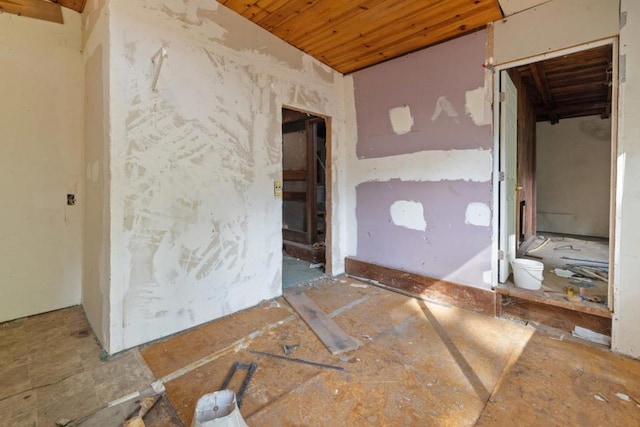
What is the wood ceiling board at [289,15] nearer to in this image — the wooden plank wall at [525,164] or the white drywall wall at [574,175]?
the wooden plank wall at [525,164]

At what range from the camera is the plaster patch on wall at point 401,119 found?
3359 millimetres

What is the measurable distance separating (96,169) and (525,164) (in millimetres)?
5780

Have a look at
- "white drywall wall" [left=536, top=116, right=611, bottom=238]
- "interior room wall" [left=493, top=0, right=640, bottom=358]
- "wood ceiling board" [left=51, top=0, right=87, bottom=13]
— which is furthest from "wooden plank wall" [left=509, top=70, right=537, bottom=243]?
"wood ceiling board" [left=51, top=0, right=87, bottom=13]

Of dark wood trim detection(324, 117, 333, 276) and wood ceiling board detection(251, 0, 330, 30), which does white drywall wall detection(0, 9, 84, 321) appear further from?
dark wood trim detection(324, 117, 333, 276)

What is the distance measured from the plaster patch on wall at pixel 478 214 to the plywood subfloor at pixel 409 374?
913mm

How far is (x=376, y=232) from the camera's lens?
3.79 meters

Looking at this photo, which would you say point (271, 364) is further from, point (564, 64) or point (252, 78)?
point (564, 64)

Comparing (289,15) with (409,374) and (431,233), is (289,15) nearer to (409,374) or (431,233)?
(431,233)

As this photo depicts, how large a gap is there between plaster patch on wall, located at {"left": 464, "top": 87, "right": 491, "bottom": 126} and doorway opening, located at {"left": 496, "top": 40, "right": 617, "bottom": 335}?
156 mm

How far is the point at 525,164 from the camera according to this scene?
483cm

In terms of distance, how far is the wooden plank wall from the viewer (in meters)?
4.12

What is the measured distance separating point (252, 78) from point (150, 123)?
113 centimetres

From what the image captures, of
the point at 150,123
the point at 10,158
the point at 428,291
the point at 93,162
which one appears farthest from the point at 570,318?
the point at 10,158

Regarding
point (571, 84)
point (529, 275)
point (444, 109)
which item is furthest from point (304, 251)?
point (571, 84)
